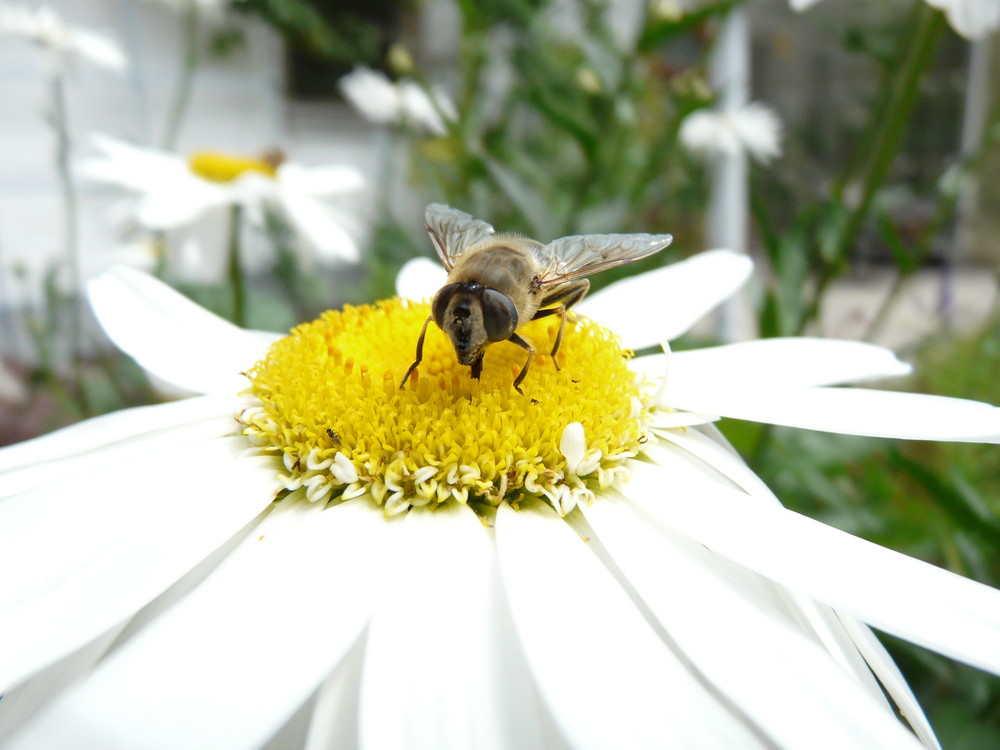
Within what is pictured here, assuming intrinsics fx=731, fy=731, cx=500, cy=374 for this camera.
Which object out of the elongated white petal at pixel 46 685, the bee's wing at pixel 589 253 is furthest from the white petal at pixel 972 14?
the elongated white petal at pixel 46 685

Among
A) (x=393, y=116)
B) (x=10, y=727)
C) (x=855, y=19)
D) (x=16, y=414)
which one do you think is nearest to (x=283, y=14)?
(x=393, y=116)

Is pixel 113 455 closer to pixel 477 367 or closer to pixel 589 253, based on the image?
pixel 477 367

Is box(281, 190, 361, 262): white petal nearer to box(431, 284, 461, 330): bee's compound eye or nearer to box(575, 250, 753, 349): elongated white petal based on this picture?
box(575, 250, 753, 349): elongated white petal

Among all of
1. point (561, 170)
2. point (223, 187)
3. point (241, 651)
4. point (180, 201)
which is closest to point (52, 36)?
point (223, 187)

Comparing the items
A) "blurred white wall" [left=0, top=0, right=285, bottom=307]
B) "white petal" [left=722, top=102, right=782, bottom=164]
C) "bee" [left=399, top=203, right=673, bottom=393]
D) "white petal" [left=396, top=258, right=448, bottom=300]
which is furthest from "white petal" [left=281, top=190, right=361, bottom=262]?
"blurred white wall" [left=0, top=0, right=285, bottom=307]

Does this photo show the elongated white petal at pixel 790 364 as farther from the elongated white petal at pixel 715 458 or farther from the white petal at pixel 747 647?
the white petal at pixel 747 647

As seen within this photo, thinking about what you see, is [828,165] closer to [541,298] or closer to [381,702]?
[541,298]
